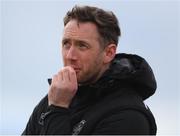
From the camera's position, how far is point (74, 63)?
6207 millimetres

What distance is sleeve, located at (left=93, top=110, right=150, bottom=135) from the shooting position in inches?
228

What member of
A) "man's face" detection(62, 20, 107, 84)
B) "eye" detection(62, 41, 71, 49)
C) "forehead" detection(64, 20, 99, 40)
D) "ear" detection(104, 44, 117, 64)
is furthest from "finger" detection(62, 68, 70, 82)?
"ear" detection(104, 44, 117, 64)

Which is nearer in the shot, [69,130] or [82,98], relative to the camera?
[69,130]

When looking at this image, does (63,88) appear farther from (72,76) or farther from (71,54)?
(71,54)

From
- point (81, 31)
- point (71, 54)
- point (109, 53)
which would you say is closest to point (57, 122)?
point (71, 54)

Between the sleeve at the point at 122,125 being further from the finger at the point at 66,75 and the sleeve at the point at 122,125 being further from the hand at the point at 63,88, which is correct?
the finger at the point at 66,75

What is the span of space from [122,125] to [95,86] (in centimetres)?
60

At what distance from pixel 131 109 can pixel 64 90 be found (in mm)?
712

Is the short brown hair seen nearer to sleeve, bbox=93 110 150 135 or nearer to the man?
the man

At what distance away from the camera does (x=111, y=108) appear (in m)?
5.92

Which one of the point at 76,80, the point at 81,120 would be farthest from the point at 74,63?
the point at 81,120

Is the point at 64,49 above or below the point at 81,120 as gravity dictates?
above

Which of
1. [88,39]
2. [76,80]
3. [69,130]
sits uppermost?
[88,39]

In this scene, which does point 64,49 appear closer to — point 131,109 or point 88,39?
point 88,39
